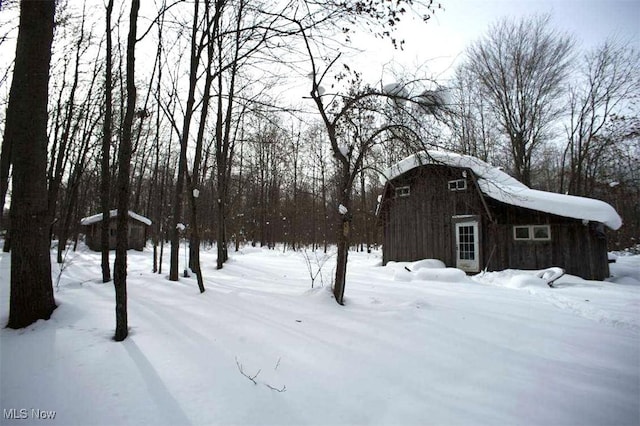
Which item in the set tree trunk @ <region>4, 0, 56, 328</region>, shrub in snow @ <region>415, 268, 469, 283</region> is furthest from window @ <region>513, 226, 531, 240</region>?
tree trunk @ <region>4, 0, 56, 328</region>

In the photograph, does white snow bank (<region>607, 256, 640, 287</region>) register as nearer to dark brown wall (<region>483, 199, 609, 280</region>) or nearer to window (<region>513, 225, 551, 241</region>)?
dark brown wall (<region>483, 199, 609, 280</region>)

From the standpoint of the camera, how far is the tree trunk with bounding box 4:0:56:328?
12.6 ft

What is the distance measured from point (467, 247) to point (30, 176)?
13867 mm

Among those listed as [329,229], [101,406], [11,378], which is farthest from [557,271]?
[329,229]

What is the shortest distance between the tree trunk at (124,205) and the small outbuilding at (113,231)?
2177 cm

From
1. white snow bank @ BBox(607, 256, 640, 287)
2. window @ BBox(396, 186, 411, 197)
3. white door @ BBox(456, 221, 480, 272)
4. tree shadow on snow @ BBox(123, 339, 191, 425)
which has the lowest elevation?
white snow bank @ BBox(607, 256, 640, 287)

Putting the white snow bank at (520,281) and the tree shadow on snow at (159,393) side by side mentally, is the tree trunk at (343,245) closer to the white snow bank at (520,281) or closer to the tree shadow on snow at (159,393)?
the tree shadow on snow at (159,393)

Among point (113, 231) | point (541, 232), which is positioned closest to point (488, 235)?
point (541, 232)

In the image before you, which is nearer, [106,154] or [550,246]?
[106,154]

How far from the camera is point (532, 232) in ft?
40.3

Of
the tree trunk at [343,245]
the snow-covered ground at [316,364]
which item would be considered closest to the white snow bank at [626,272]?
the snow-covered ground at [316,364]

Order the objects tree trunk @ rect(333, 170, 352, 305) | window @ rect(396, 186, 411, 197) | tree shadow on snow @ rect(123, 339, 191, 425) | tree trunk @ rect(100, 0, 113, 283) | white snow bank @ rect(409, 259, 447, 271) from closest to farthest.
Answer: tree shadow on snow @ rect(123, 339, 191, 425), tree trunk @ rect(333, 170, 352, 305), tree trunk @ rect(100, 0, 113, 283), white snow bank @ rect(409, 259, 447, 271), window @ rect(396, 186, 411, 197)

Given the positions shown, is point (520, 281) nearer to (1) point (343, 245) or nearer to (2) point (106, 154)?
(1) point (343, 245)

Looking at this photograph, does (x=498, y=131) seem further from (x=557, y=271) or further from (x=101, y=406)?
(x=101, y=406)
